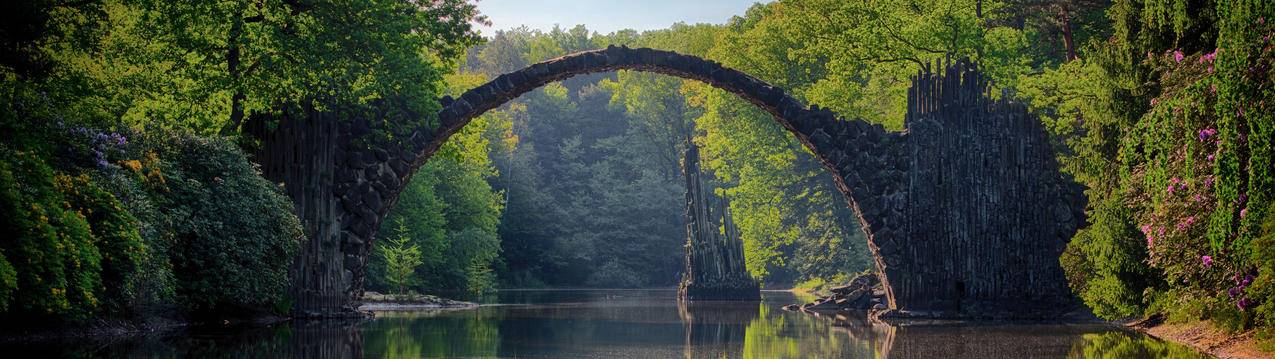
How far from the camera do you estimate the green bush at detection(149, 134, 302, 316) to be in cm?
1884

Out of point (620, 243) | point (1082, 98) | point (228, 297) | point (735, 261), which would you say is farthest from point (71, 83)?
point (620, 243)

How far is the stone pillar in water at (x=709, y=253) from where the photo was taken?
37000 millimetres

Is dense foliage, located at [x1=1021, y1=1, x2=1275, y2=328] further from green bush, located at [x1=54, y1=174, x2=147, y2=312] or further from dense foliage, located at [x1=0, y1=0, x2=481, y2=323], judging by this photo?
green bush, located at [x1=54, y1=174, x2=147, y2=312]

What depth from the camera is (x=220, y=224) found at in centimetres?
1911

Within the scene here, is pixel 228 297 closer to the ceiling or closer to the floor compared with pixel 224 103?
closer to the floor

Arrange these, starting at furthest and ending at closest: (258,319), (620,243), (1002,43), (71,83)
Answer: (620,243) < (1002,43) < (258,319) < (71,83)

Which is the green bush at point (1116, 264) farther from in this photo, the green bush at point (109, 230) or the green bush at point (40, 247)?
the green bush at point (40, 247)

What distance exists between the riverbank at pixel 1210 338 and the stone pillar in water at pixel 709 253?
16784 millimetres

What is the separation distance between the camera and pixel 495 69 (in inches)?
3750

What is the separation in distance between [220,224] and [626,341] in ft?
19.6

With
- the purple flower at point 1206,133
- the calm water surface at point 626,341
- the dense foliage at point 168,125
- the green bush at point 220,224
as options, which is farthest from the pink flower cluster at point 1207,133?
the green bush at point 220,224

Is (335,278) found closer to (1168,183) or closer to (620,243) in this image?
(1168,183)

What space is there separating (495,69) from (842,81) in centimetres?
5927

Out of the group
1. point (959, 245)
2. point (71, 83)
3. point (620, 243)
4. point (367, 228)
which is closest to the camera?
point (71, 83)
